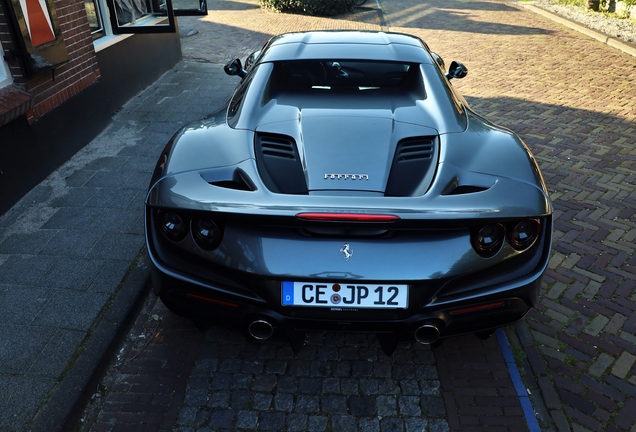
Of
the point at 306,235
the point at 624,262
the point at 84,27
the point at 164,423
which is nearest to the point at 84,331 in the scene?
the point at 164,423

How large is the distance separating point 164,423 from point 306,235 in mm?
1187

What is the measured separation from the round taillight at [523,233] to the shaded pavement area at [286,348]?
0.89m

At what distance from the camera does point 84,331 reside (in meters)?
3.01

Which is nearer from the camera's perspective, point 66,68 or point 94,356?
point 94,356

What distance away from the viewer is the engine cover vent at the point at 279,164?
2.36 m

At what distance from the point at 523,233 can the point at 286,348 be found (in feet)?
4.83

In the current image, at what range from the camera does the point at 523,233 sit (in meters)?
2.29

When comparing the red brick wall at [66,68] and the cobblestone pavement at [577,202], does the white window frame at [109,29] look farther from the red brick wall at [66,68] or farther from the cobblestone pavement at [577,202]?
the cobblestone pavement at [577,202]

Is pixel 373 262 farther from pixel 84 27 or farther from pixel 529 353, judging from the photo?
pixel 84 27

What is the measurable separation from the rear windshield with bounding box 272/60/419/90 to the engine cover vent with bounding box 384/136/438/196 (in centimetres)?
95

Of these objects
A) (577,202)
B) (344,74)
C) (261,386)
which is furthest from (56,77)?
(577,202)

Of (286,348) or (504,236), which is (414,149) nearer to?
(504,236)

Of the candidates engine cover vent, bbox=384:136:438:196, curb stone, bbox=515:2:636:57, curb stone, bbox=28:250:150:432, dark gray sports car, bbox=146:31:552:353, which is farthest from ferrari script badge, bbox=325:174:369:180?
curb stone, bbox=515:2:636:57

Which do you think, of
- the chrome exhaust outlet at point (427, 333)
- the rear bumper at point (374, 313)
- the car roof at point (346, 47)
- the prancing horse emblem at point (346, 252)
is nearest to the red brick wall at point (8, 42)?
the car roof at point (346, 47)
